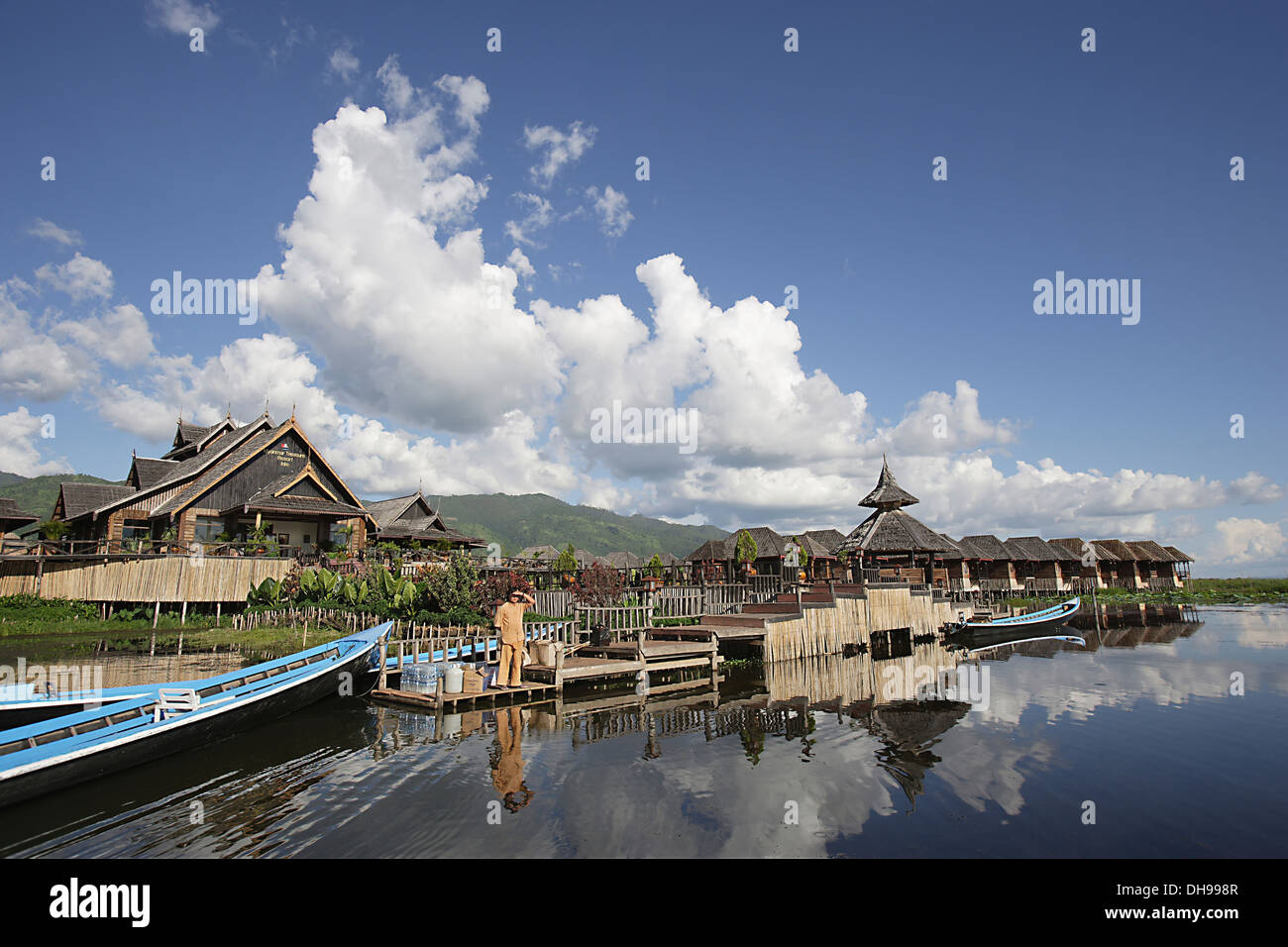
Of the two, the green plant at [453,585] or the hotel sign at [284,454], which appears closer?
the green plant at [453,585]

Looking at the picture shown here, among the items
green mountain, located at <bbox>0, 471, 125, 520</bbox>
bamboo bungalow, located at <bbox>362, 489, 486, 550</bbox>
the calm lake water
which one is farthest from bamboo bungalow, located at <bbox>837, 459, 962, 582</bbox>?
green mountain, located at <bbox>0, 471, 125, 520</bbox>

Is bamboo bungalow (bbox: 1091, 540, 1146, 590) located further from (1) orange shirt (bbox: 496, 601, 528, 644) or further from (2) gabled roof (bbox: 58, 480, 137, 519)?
(2) gabled roof (bbox: 58, 480, 137, 519)

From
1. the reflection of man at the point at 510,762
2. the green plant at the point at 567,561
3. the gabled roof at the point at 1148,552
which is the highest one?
→ the green plant at the point at 567,561

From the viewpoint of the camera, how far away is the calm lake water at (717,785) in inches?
329

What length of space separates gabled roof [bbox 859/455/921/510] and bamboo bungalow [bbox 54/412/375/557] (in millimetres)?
26804

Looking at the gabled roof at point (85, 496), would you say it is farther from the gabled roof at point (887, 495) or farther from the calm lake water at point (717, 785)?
the gabled roof at point (887, 495)

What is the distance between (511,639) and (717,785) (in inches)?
288

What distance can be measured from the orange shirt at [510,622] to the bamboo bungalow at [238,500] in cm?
1775

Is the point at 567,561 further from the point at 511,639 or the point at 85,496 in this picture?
the point at 511,639

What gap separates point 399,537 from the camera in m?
39.2

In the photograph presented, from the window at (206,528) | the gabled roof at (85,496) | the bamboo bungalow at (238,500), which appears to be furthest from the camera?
the gabled roof at (85,496)

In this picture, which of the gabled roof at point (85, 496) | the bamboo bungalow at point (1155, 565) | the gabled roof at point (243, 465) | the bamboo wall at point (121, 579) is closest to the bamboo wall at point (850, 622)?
the bamboo wall at point (121, 579)

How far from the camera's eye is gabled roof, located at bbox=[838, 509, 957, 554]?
3212 centimetres
